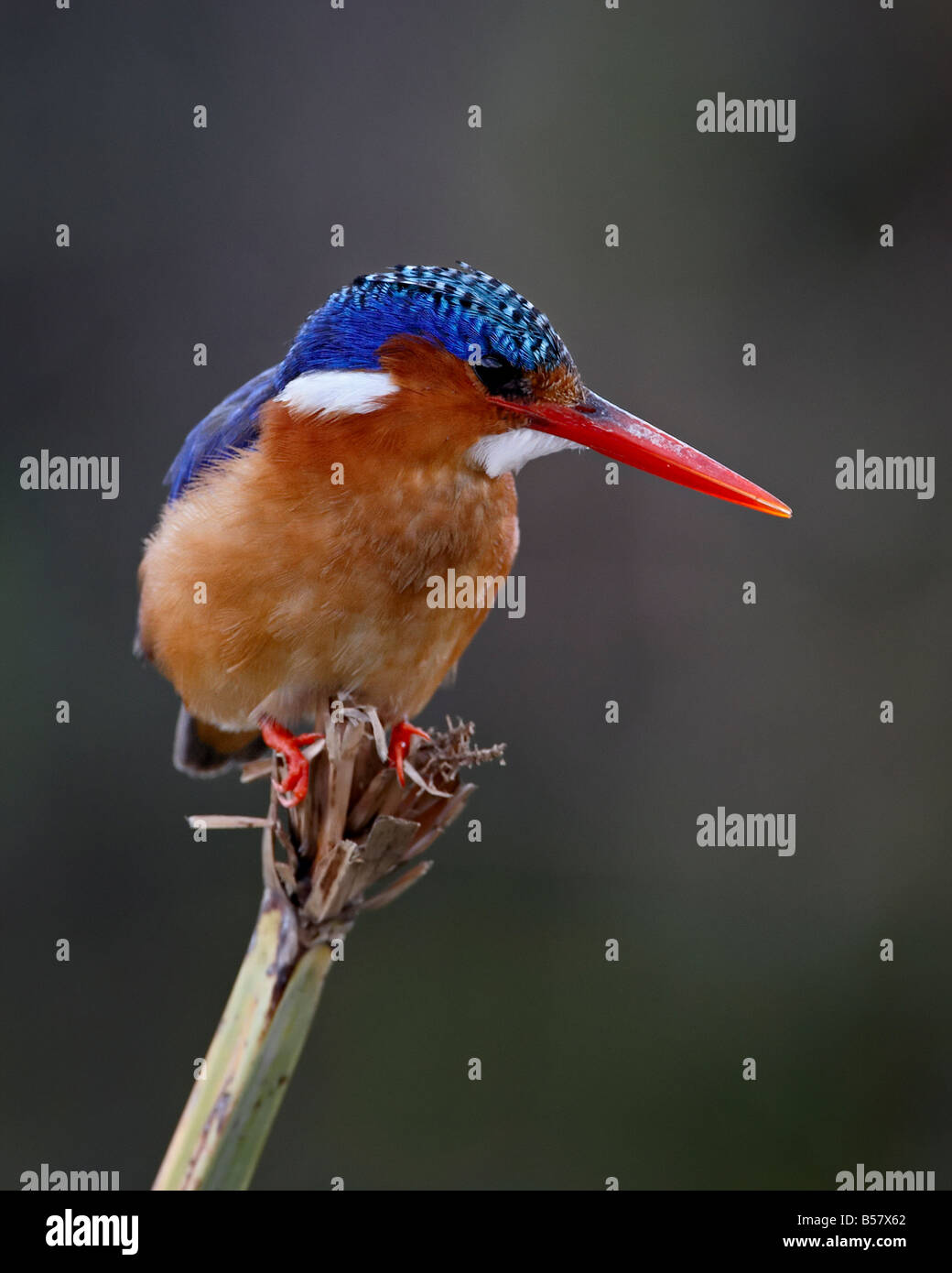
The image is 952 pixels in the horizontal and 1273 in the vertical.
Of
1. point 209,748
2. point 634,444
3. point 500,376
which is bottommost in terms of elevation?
point 209,748

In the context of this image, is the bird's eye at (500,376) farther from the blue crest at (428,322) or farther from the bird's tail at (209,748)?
the bird's tail at (209,748)

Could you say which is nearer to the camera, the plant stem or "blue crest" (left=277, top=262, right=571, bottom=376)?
the plant stem

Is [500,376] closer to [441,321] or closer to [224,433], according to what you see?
[441,321]

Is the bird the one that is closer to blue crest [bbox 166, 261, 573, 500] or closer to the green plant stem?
blue crest [bbox 166, 261, 573, 500]

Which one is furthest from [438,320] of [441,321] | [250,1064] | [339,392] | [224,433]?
[250,1064]

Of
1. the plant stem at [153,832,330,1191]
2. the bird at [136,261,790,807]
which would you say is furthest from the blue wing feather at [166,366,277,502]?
the plant stem at [153,832,330,1191]

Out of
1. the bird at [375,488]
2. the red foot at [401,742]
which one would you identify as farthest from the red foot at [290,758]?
the red foot at [401,742]

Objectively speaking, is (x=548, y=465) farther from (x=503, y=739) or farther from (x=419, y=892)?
(x=419, y=892)
